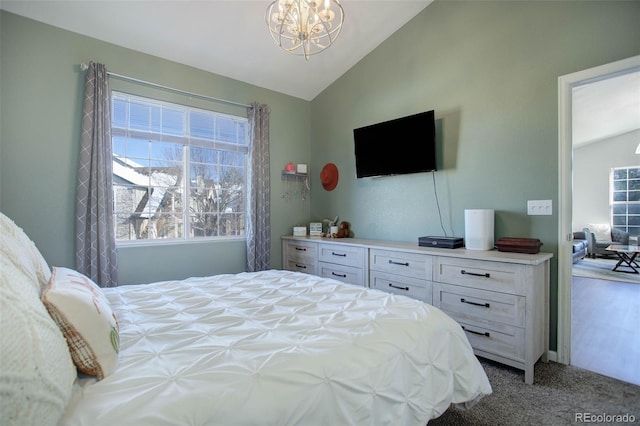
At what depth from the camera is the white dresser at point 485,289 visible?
202 centimetres

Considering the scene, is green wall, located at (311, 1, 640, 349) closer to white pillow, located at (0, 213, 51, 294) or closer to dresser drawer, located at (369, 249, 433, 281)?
dresser drawer, located at (369, 249, 433, 281)

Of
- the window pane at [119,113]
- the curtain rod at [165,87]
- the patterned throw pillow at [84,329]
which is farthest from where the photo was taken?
the window pane at [119,113]

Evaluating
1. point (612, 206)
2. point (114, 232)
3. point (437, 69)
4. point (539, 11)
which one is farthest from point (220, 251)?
point (612, 206)

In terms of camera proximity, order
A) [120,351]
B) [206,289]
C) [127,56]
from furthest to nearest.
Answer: [127,56]
[206,289]
[120,351]

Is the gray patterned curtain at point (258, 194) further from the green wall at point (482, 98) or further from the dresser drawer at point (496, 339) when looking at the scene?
the dresser drawer at point (496, 339)

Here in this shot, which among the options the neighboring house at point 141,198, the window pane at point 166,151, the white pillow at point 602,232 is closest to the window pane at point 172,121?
the window pane at point 166,151

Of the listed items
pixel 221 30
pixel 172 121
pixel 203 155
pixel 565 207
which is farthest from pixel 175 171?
pixel 565 207

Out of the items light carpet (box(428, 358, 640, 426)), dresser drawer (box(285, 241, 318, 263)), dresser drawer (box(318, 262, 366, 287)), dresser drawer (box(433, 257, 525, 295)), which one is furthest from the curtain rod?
light carpet (box(428, 358, 640, 426))

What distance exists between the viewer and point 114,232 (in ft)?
9.27

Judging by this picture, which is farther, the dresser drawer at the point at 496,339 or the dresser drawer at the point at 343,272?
the dresser drawer at the point at 343,272

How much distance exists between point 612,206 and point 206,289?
976 centimetres

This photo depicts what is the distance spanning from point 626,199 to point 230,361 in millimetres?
10046

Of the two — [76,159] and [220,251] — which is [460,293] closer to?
[220,251]

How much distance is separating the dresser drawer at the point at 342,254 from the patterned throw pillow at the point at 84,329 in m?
2.30
